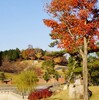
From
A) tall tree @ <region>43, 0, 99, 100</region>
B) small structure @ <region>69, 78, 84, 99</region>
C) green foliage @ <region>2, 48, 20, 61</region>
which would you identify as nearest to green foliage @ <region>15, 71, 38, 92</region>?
small structure @ <region>69, 78, 84, 99</region>

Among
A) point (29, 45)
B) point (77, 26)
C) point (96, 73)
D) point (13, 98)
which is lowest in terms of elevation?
point (13, 98)

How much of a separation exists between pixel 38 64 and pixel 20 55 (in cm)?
703

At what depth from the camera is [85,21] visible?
78.1ft

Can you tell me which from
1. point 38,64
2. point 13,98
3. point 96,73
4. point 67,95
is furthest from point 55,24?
point 38,64

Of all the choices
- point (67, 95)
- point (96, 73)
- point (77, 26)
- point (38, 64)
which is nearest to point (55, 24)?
point (77, 26)

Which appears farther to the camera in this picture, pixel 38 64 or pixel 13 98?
pixel 38 64

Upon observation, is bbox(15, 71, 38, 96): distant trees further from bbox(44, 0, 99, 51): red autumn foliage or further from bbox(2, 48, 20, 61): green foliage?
bbox(2, 48, 20, 61): green foliage

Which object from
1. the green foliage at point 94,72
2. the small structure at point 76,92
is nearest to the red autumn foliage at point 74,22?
the small structure at point 76,92

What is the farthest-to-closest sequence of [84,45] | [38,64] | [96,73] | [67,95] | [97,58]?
[38,64] < [97,58] < [96,73] < [67,95] < [84,45]

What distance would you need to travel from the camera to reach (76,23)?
79.1ft

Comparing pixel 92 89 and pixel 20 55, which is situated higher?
pixel 20 55

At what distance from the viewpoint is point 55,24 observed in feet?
82.0

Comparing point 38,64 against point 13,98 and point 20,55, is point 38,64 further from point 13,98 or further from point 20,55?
point 13,98

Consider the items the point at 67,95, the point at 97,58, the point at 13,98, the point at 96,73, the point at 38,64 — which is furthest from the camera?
the point at 38,64
